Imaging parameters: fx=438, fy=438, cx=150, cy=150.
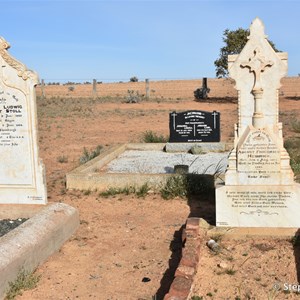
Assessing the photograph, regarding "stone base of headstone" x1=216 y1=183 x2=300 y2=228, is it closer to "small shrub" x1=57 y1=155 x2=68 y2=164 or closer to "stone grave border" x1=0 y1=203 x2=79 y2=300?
"stone grave border" x1=0 y1=203 x2=79 y2=300

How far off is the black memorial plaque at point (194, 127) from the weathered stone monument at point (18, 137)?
6.37m

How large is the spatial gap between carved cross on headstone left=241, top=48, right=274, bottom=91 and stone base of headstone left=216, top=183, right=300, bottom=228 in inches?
51.4

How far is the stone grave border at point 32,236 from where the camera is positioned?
4.36 meters

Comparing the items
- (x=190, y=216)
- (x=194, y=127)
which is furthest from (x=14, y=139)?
(x=194, y=127)

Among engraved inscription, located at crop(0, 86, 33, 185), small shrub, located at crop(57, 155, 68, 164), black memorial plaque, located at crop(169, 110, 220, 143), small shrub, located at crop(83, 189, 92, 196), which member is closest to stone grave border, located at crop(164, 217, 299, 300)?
engraved inscription, located at crop(0, 86, 33, 185)

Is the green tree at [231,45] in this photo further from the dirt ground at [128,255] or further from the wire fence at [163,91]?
the dirt ground at [128,255]

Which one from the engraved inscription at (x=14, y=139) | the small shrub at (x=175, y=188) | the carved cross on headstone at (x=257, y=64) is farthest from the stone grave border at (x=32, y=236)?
the carved cross on headstone at (x=257, y=64)

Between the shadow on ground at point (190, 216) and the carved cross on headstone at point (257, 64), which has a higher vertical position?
the carved cross on headstone at point (257, 64)

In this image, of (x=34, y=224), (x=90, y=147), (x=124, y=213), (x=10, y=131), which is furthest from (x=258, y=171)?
(x=90, y=147)

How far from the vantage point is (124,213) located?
274 inches

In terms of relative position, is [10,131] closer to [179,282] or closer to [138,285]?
[138,285]

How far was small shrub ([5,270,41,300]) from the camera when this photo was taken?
4270mm

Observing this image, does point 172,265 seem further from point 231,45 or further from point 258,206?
point 231,45

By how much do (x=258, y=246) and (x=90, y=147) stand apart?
28.6 ft
